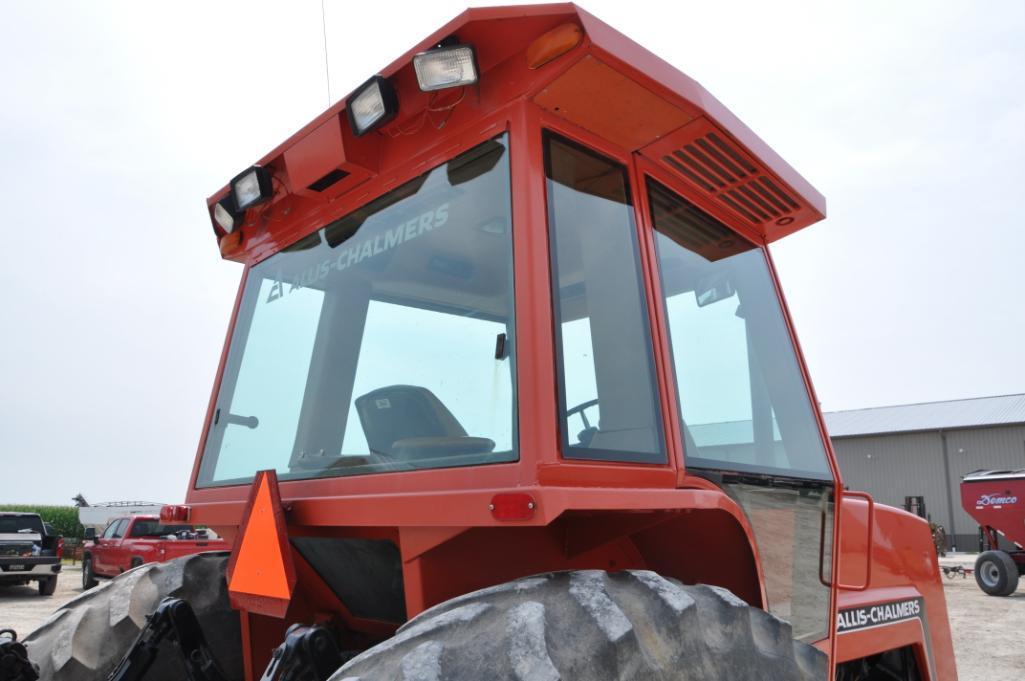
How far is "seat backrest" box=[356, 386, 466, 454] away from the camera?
2.08 metres

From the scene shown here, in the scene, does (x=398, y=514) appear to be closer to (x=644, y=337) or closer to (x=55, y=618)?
(x=644, y=337)

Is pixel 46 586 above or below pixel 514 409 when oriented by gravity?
below

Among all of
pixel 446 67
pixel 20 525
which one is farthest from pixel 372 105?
pixel 20 525

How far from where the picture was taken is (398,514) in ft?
6.28

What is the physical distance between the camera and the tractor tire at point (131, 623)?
266 centimetres

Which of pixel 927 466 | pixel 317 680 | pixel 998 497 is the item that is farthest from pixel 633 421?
pixel 927 466

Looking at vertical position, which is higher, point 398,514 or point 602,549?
point 398,514

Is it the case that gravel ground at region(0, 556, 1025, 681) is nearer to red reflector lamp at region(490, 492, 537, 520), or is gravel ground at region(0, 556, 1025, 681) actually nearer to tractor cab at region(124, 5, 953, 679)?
tractor cab at region(124, 5, 953, 679)

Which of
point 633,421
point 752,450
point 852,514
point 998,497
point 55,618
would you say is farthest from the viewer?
Answer: point 998,497

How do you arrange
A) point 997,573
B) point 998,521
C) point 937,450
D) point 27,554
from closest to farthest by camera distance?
1. point 997,573
2. point 998,521
3. point 27,554
4. point 937,450

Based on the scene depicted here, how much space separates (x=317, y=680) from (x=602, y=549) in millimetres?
785

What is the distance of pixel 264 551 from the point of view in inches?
88.0

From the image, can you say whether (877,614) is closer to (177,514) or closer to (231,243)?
(177,514)

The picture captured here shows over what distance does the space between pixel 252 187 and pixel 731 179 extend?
1618mm
